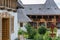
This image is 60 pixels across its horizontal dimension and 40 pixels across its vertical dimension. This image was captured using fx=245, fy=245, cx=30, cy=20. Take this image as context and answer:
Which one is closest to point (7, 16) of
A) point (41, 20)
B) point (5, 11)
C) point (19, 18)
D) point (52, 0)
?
point (5, 11)

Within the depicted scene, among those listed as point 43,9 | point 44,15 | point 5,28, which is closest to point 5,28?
point 5,28

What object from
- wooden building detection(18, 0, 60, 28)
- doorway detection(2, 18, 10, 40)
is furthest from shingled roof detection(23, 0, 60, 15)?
doorway detection(2, 18, 10, 40)

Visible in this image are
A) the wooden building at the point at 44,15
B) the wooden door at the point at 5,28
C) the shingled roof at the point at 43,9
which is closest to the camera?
the wooden door at the point at 5,28

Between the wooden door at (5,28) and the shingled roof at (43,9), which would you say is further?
the shingled roof at (43,9)

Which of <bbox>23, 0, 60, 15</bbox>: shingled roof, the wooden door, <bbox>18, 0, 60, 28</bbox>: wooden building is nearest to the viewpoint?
the wooden door

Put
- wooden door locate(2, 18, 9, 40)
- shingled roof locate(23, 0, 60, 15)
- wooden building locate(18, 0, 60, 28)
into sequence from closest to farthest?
wooden door locate(2, 18, 9, 40) → wooden building locate(18, 0, 60, 28) → shingled roof locate(23, 0, 60, 15)

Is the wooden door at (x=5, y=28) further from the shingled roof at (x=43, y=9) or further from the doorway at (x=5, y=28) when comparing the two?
the shingled roof at (x=43, y=9)

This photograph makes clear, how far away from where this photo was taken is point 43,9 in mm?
41094

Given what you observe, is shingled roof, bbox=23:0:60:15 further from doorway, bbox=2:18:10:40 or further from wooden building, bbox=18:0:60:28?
doorway, bbox=2:18:10:40

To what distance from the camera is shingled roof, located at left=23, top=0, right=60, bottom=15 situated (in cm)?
3884

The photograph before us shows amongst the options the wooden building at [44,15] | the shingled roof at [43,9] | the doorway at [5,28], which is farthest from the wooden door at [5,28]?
the shingled roof at [43,9]

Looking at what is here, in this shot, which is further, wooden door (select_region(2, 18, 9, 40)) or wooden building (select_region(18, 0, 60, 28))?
wooden building (select_region(18, 0, 60, 28))

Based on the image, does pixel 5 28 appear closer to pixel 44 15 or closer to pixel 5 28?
pixel 5 28

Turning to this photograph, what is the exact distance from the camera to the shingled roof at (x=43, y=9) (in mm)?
38844
